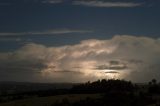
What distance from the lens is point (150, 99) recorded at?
200 m

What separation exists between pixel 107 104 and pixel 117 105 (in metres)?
4.87

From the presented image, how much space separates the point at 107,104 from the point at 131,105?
1230 cm

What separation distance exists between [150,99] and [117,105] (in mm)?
16684

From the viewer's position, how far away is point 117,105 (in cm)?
19775

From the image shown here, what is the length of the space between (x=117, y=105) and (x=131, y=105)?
7.90 metres

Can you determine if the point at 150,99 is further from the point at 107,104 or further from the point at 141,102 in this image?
the point at 107,104

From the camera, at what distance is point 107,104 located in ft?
651

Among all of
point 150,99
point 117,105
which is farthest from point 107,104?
point 150,99

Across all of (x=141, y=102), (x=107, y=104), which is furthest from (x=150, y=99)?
(x=107, y=104)

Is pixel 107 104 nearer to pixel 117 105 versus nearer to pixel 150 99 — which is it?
pixel 117 105

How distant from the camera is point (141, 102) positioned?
19338cm

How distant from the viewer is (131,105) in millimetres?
192875
